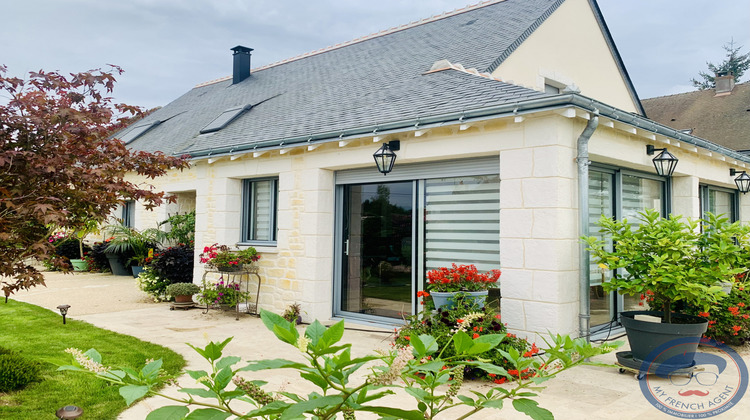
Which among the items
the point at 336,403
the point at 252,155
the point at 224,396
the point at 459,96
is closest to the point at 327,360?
the point at 336,403

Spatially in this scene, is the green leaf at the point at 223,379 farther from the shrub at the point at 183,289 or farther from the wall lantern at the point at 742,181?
the wall lantern at the point at 742,181

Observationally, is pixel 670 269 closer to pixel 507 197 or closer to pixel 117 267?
pixel 507 197

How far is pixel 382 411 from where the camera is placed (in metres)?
1.17

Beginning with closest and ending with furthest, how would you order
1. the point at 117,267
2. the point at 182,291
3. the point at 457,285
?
the point at 457,285, the point at 182,291, the point at 117,267

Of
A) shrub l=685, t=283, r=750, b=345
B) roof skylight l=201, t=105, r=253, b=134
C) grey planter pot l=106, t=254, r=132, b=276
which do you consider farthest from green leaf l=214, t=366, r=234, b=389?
grey planter pot l=106, t=254, r=132, b=276

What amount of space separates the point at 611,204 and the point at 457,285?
294cm

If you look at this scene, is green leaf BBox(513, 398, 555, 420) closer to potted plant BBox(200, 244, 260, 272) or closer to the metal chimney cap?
potted plant BBox(200, 244, 260, 272)

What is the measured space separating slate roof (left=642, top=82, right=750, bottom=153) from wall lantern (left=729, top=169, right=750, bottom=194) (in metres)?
5.63

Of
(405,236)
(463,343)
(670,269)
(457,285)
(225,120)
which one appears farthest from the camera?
(225,120)

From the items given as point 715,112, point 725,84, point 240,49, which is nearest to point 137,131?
point 240,49

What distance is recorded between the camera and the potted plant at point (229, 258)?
852cm

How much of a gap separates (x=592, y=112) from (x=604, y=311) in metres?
2.99

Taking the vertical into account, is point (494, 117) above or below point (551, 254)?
above

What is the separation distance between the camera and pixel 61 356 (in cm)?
602
